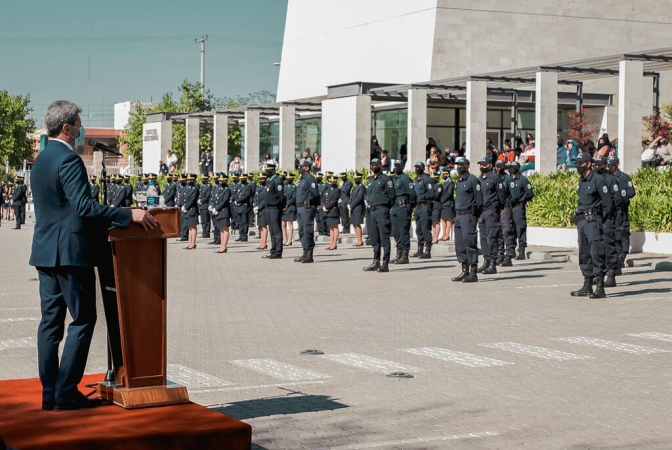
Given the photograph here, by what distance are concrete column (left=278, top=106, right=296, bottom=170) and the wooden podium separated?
38.5 meters

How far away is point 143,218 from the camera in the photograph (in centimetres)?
671

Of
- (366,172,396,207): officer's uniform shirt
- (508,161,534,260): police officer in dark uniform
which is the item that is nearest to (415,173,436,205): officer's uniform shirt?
(508,161,534,260): police officer in dark uniform

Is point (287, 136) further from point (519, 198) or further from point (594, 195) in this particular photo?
point (594, 195)

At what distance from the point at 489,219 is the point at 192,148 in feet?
111

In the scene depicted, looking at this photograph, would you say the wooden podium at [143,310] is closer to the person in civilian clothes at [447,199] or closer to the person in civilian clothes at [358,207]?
the person in civilian clothes at [358,207]

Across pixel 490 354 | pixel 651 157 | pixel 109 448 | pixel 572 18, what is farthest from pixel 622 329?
pixel 572 18

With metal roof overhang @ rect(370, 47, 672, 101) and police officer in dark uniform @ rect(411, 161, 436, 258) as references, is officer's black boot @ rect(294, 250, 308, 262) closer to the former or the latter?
police officer in dark uniform @ rect(411, 161, 436, 258)

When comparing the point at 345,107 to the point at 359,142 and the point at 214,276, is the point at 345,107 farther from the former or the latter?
the point at 214,276

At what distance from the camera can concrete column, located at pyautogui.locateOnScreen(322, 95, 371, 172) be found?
3950 centimetres

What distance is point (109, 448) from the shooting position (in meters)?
6.02

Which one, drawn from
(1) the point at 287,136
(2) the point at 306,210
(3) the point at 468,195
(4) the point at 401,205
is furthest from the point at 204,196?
(3) the point at 468,195

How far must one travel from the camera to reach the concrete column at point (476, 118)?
118ft

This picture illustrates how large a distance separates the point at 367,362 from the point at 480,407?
2289 millimetres

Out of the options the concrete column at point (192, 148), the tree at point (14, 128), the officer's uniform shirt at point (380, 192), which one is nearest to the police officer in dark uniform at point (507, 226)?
the officer's uniform shirt at point (380, 192)
